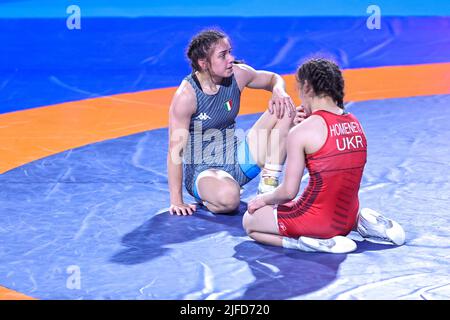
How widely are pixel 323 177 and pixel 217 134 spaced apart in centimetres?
127

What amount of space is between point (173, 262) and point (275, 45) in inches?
262

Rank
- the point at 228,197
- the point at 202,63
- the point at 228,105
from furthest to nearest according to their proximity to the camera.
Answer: the point at 228,105 < the point at 202,63 < the point at 228,197

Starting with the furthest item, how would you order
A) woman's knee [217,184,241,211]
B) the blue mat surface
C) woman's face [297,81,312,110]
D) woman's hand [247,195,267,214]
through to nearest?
woman's knee [217,184,241,211] < woman's hand [247,195,267,214] < woman's face [297,81,312,110] < the blue mat surface

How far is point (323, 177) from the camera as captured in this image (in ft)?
16.2

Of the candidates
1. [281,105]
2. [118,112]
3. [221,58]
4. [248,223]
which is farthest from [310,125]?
[118,112]

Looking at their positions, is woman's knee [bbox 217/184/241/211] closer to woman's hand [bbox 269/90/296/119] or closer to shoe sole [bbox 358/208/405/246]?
woman's hand [bbox 269/90/296/119]

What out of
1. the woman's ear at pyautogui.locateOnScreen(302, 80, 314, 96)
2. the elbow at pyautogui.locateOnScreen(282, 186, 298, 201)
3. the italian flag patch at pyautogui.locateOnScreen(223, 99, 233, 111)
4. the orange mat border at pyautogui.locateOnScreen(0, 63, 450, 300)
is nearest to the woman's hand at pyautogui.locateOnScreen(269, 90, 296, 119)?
the italian flag patch at pyautogui.locateOnScreen(223, 99, 233, 111)

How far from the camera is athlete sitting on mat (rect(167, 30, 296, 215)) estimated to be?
5742 mm

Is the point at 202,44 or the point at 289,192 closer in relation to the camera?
the point at 289,192

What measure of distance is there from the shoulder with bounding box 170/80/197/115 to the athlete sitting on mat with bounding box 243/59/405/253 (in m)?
0.95

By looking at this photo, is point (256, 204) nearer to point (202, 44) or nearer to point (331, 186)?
point (331, 186)

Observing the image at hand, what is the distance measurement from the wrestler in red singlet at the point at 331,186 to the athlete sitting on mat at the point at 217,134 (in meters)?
0.75

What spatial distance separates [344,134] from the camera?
493 centimetres

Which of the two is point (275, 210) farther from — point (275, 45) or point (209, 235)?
point (275, 45)
